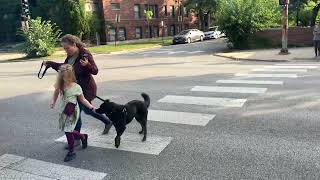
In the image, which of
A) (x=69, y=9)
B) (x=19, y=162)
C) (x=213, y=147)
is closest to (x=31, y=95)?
(x=19, y=162)

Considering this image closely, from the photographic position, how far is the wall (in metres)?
25.0

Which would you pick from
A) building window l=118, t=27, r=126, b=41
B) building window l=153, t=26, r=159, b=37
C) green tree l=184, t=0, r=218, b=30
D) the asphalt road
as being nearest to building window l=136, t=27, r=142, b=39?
building window l=118, t=27, r=126, b=41

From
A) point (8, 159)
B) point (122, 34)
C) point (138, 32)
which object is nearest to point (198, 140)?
point (8, 159)

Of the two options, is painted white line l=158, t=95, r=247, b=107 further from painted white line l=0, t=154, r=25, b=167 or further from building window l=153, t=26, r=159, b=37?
building window l=153, t=26, r=159, b=37

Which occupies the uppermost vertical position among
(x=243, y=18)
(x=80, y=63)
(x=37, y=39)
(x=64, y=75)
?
(x=243, y=18)

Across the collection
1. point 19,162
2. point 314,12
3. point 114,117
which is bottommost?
point 19,162

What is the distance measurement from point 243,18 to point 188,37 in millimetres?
15673

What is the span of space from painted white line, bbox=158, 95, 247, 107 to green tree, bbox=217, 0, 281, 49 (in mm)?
16573

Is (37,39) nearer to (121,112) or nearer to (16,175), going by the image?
(121,112)

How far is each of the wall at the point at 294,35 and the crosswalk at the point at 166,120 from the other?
13.0 metres

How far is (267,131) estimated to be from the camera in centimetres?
641

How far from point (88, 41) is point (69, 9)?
4130mm

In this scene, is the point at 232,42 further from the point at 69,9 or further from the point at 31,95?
the point at 69,9

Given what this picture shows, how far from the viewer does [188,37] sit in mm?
40188
